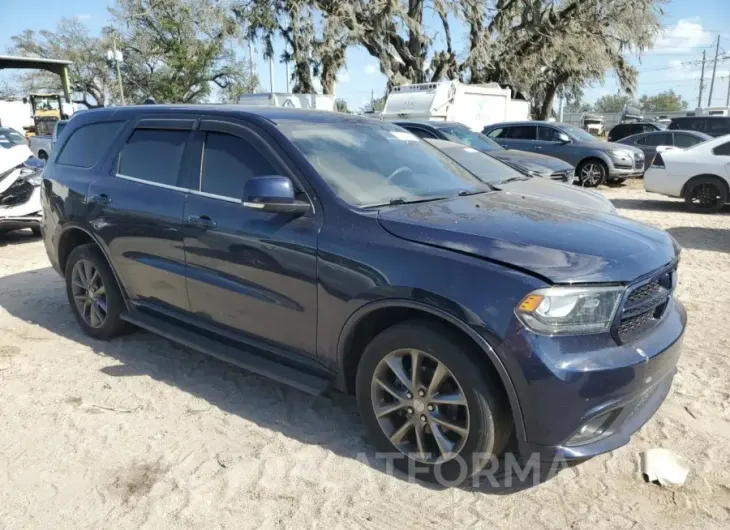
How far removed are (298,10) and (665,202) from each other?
63.9ft

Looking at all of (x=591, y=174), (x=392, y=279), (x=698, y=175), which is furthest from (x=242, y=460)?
(x=591, y=174)

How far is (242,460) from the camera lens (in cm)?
318

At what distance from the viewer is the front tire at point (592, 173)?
47.8 ft

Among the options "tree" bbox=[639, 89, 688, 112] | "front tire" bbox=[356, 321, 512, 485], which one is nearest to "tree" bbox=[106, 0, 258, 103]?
"front tire" bbox=[356, 321, 512, 485]

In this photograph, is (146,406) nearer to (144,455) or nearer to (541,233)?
(144,455)

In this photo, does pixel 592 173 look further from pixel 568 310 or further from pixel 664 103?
pixel 664 103

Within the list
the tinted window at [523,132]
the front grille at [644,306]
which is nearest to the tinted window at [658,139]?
the tinted window at [523,132]

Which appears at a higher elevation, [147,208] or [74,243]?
[147,208]

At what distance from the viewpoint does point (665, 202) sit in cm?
1273

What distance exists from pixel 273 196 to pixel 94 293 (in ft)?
7.85

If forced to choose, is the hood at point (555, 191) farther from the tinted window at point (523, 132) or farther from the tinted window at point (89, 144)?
the tinted window at point (523, 132)

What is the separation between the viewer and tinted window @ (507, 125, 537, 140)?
1573cm

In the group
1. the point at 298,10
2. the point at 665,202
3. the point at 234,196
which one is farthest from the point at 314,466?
the point at 298,10

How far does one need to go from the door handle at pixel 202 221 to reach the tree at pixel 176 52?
1083 inches
